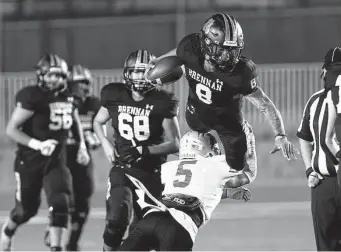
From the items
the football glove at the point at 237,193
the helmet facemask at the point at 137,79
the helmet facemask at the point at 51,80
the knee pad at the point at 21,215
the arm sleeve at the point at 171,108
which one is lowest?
the knee pad at the point at 21,215

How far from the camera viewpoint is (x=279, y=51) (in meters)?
18.8

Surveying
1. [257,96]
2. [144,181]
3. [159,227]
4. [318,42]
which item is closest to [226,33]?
[257,96]

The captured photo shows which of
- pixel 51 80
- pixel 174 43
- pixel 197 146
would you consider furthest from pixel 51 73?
pixel 174 43

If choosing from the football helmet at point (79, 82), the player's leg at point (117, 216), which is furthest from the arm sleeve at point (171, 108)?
the football helmet at point (79, 82)

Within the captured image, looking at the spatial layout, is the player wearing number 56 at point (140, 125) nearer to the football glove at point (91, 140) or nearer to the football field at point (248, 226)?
the football field at point (248, 226)

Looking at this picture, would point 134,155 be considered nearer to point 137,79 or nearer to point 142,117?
point 142,117

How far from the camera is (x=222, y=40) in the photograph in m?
6.66

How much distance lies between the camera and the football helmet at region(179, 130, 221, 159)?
6.53 meters

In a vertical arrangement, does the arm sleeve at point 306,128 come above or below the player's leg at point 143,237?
above

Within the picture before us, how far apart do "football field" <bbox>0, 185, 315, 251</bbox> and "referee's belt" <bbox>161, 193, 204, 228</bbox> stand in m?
3.96

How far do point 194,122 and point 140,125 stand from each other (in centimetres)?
147

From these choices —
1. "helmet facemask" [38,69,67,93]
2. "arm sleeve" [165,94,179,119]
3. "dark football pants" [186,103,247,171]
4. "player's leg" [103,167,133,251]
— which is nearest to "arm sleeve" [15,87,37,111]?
"helmet facemask" [38,69,67,93]

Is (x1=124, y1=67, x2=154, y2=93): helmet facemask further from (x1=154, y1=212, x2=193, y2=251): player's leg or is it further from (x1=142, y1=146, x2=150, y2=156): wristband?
(x1=154, y1=212, x2=193, y2=251): player's leg

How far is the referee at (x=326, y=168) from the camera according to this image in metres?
7.40
